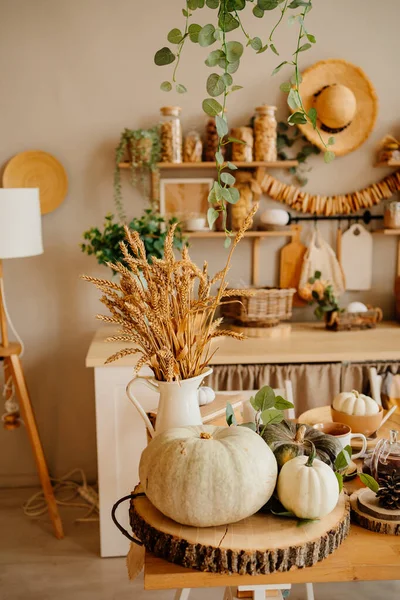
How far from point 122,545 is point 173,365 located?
1.63m

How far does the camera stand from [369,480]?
1.22 metres

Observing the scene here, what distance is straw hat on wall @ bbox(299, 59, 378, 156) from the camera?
2.95 metres

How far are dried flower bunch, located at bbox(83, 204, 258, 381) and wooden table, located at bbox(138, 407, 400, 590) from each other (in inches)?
15.2

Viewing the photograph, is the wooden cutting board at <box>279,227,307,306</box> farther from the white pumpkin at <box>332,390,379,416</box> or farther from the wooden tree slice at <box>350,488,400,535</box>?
the wooden tree slice at <box>350,488,400,535</box>

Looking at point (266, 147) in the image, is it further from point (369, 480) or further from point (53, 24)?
point (369, 480)

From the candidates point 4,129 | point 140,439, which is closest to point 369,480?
point 140,439

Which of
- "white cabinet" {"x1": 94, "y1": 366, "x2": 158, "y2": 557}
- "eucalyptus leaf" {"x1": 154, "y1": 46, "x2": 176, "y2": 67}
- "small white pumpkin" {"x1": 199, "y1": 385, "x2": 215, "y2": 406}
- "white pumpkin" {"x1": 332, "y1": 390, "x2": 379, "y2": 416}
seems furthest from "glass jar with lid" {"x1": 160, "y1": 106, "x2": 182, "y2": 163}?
"eucalyptus leaf" {"x1": 154, "y1": 46, "x2": 176, "y2": 67}

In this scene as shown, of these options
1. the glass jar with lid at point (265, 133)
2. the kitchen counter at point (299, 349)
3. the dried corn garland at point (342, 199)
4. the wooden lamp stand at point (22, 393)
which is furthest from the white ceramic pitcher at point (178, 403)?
the dried corn garland at point (342, 199)

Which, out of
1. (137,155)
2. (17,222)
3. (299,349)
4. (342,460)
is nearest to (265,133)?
(137,155)

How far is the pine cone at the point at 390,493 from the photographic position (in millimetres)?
1211

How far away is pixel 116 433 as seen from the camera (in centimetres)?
247

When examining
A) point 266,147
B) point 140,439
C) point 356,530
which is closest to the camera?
point 356,530

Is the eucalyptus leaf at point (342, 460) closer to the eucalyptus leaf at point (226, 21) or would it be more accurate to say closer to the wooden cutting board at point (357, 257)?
the eucalyptus leaf at point (226, 21)

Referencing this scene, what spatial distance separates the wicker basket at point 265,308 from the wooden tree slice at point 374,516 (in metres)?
1.57
